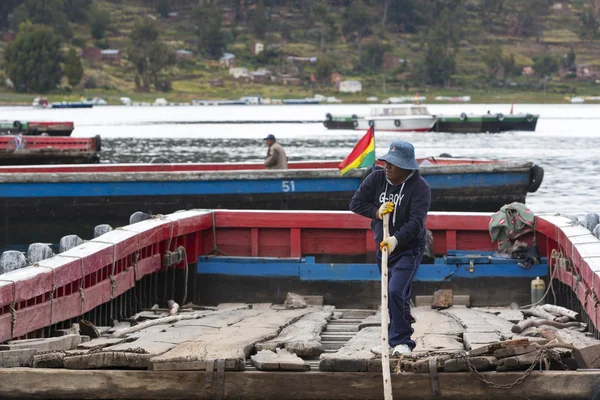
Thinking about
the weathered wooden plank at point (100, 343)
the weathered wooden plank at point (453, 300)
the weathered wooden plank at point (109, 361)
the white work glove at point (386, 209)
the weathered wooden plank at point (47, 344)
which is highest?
the white work glove at point (386, 209)

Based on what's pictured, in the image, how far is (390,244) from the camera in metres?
8.18

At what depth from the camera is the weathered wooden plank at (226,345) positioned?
789cm

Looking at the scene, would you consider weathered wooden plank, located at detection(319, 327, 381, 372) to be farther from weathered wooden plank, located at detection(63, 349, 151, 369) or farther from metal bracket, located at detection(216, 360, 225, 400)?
weathered wooden plank, located at detection(63, 349, 151, 369)

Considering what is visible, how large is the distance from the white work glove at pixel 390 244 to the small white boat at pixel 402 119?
82860 millimetres

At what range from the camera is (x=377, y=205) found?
8664 mm

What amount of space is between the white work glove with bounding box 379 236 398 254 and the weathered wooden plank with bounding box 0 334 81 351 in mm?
2720

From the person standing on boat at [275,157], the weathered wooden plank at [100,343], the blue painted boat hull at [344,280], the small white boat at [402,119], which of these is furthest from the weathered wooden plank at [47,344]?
the small white boat at [402,119]

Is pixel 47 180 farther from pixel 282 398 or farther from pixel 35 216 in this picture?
pixel 282 398

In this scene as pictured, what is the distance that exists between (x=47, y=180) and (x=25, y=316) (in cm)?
1450

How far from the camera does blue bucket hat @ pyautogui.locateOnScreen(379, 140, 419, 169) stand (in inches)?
330

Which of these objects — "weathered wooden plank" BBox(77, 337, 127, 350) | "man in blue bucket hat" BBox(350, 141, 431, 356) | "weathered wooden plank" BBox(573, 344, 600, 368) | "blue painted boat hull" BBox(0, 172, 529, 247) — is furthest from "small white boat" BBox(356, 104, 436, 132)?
"weathered wooden plank" BBox(573, 344, 600, 368)

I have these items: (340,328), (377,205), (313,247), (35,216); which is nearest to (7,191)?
(35,216)

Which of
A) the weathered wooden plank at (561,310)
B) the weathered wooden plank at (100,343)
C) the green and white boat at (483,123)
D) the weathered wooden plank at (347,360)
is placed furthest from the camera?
the green and white boat at (483,123)

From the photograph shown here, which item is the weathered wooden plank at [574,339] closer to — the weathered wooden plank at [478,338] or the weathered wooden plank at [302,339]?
the weathered wooden plank at [478,338]
